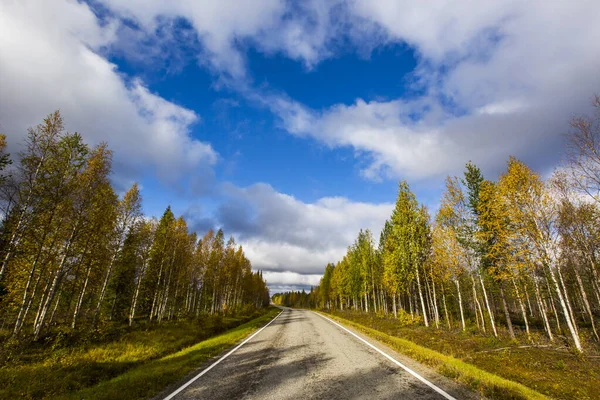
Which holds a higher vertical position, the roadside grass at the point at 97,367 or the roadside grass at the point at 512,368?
the roadside grass at the point at 512,368

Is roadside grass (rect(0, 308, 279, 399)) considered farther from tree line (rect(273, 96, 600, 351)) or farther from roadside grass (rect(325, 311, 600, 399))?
tree line (rect(273, 96, 600, 351))

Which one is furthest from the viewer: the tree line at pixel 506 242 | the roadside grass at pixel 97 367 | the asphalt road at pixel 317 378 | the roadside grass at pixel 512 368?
the tree line at pixel 506 242

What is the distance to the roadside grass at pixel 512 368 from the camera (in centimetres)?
683

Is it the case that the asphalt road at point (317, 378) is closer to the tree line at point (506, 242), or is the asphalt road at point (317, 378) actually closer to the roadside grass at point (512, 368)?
the roadside grass at point (512, 368)

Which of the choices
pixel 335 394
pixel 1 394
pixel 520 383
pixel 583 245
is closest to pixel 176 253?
pixel 1 394

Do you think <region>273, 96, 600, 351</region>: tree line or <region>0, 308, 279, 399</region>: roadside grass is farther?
<region>273, 96, 600, 351</region>: tree line

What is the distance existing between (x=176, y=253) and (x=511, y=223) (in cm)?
3308

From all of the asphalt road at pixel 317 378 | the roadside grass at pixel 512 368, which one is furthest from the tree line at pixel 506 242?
the asphalt road at pixel 317 378

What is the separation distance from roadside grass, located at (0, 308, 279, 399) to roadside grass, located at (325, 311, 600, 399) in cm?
874

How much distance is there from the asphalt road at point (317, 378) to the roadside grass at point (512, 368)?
30.1 inches

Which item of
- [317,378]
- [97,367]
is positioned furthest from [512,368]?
[97,367]

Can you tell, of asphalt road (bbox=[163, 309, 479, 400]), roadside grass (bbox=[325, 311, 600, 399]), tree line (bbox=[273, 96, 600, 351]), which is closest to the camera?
asphalt road (bbox=[163, 309, 479, 400])

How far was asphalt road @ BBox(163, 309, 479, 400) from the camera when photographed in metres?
6.28

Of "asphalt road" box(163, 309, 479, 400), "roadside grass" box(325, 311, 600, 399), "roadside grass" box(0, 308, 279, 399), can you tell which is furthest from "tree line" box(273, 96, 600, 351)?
"roadside grass" box(0, 308, 279, 399)
